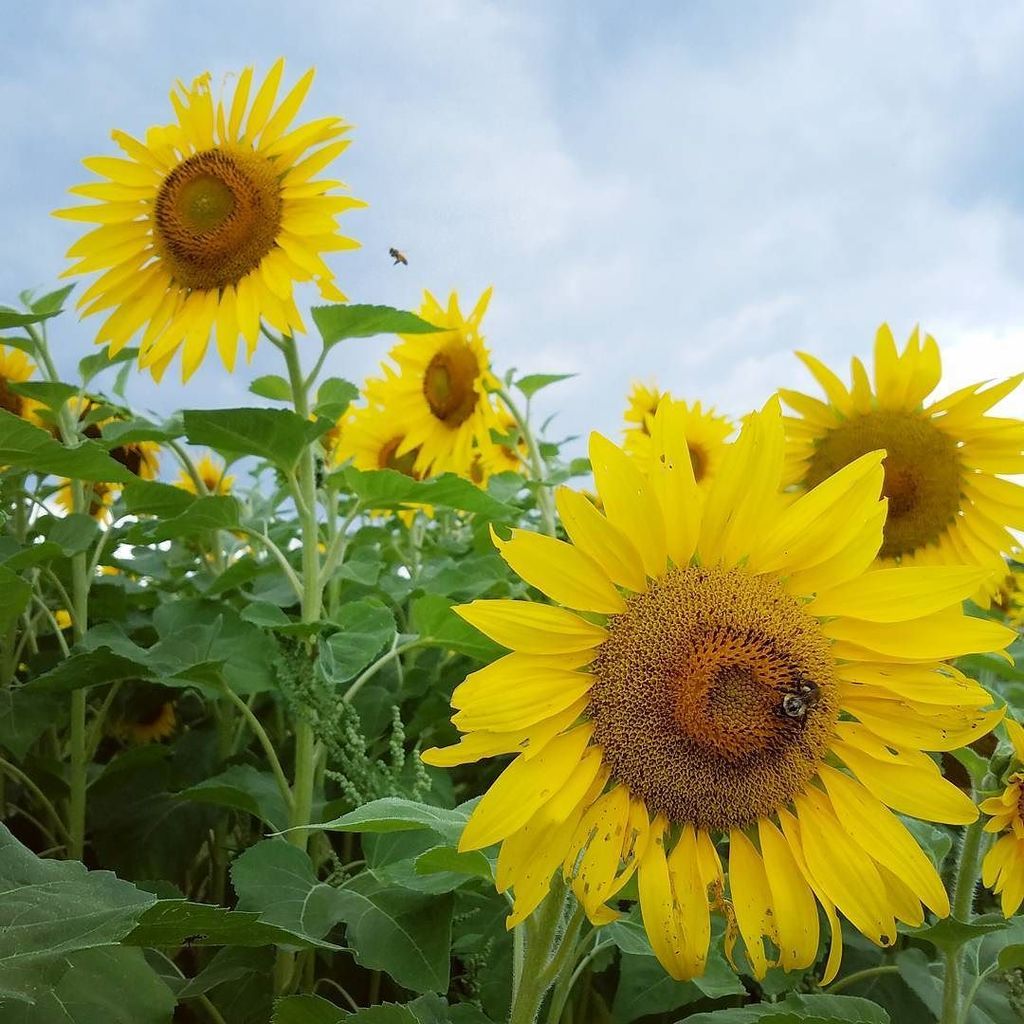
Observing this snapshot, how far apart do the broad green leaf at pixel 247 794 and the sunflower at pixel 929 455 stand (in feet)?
5.14

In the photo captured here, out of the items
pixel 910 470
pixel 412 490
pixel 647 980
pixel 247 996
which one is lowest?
pixel 247 996

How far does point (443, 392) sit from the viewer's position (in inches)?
133

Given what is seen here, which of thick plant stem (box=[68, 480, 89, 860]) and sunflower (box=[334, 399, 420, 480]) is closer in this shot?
thick plant stem (box=[68, 480, 89, 860])

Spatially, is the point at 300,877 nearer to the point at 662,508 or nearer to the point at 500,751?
the point at 500,751

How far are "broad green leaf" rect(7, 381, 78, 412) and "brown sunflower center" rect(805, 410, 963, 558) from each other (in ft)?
6.04

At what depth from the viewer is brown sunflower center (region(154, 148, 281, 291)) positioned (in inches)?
90.3

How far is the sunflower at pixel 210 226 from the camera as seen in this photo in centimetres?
223

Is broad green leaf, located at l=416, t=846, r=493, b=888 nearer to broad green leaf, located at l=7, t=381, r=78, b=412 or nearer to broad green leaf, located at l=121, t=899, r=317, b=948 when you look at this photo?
broad green leaf, located at l=121, t=899, r=317, b=948

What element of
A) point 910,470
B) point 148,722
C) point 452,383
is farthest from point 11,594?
point 910,470

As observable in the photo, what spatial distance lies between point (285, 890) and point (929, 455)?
1.95 m

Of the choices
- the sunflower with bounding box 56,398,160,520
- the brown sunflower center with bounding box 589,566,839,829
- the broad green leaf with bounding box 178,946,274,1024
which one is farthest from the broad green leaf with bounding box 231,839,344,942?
the sunflower with bounding box 56,398,160,520

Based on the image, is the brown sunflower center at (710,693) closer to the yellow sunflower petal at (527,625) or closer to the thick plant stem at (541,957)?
the yellow sunflower petal at (527,625)

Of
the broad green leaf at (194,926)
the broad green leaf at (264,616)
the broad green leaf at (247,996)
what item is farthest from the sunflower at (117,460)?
the broad green leaf at (194,926)

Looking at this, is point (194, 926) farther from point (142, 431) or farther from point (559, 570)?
point (142, 431)
